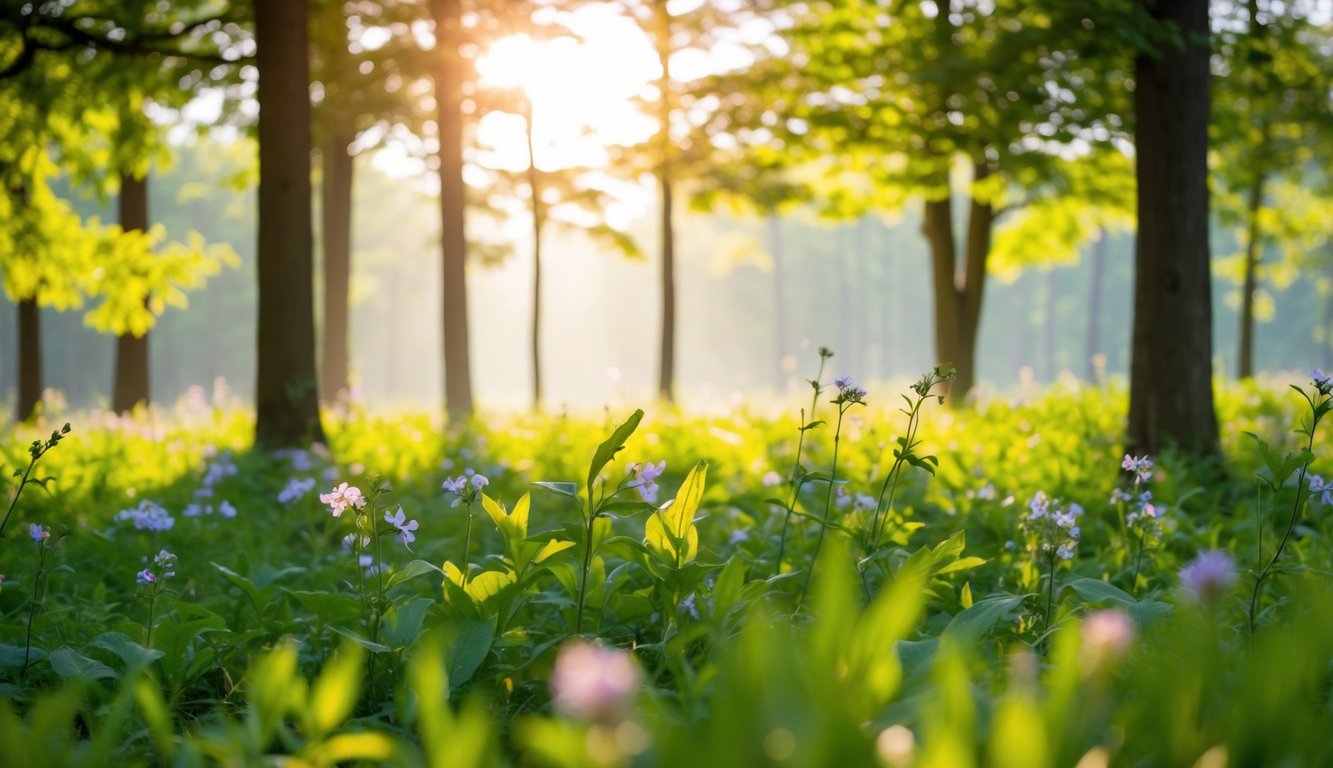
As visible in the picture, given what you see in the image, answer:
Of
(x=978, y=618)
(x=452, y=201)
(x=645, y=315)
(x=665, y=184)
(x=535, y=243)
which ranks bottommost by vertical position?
(x=978, y=618)

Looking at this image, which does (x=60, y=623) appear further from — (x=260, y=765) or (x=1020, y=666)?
(x=1020, y=666)

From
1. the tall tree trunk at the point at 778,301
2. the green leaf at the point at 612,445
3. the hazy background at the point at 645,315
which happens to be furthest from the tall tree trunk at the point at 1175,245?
the tall tree trunk at the point at 778,301

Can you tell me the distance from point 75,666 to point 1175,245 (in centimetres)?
576

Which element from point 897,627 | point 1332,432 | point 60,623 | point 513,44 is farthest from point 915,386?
point 513,44

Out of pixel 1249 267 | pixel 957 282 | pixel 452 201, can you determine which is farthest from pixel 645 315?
pixel 452 201

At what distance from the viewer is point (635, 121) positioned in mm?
12789

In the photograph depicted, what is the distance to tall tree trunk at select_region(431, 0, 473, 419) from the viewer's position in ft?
32.8

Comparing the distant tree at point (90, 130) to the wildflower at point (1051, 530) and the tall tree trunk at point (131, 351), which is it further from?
the wildflower at point (1051, 530)

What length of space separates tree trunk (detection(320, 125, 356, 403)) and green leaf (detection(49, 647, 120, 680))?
12.0 metres

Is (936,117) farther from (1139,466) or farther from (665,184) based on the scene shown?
(1139,466)

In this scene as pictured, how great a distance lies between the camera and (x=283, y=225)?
22.3 ft

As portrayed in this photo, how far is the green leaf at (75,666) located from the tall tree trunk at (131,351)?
955 centimetres

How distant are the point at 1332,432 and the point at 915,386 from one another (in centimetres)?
544

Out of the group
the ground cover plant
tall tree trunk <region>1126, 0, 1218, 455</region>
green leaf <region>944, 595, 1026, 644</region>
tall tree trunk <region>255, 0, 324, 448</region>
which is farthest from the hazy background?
green leaf <region>944, 595, 1026, 644</region>
